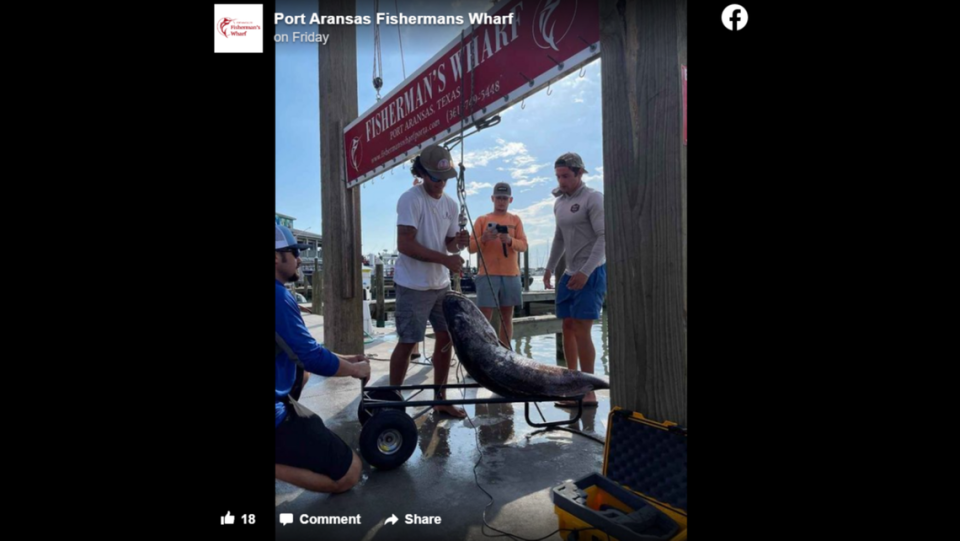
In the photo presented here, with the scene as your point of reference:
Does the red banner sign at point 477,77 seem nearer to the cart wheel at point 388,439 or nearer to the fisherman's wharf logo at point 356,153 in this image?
the fisherman's wharf logo at point 356,153

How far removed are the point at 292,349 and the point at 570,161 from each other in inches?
99.3

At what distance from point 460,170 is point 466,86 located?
2.84 feet

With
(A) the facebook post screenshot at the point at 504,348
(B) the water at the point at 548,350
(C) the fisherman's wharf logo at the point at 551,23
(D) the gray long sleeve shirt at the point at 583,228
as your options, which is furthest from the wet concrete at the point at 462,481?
(B) the water at the point at 548,350

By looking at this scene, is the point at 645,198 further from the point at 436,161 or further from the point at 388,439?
the point at 388,439

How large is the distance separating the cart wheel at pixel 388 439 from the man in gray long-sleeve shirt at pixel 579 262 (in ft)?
5.03

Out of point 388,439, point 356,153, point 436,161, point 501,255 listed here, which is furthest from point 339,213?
point 388,439

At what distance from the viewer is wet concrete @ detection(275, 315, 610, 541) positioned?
1.73 metres

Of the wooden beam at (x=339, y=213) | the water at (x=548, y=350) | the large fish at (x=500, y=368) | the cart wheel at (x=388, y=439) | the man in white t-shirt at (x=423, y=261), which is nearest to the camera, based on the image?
the large fish at (x=500, y=368)

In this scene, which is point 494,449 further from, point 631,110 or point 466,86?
point 466,86

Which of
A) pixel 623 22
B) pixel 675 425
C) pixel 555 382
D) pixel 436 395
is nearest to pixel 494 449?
pixel 436 395

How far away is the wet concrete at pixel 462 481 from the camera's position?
1729 millimetres

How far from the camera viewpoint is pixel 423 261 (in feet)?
10.00
